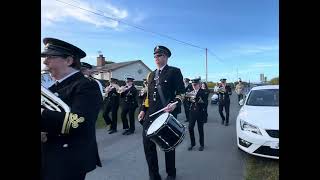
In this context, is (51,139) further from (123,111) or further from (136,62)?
(136,62)

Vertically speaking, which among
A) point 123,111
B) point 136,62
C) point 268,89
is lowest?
point 123,111

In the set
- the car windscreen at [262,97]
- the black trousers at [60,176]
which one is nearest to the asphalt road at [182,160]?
the car windscreen at [262,97]

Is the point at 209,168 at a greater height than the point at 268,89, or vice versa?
the point at 268,89

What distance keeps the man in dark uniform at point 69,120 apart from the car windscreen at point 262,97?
570 cm

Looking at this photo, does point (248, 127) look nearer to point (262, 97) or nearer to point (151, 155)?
point (262, 97)

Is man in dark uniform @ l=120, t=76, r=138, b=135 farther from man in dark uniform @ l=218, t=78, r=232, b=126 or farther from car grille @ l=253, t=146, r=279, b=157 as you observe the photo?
car grille @ l=253, t=146, r=279, b=157

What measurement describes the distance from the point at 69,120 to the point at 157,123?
7.07ft

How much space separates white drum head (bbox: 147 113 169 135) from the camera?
12.6ft

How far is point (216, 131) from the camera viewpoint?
10.0 metres

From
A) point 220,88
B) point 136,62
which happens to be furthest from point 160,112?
point 136,62

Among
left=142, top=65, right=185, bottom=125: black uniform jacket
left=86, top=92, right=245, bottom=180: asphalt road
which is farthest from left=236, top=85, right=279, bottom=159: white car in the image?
left=142, top=65, right=185, bottom=125: black uniform jacket

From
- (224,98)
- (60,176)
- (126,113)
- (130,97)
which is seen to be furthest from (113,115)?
(60,176)

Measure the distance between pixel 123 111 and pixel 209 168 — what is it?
5262 mm
